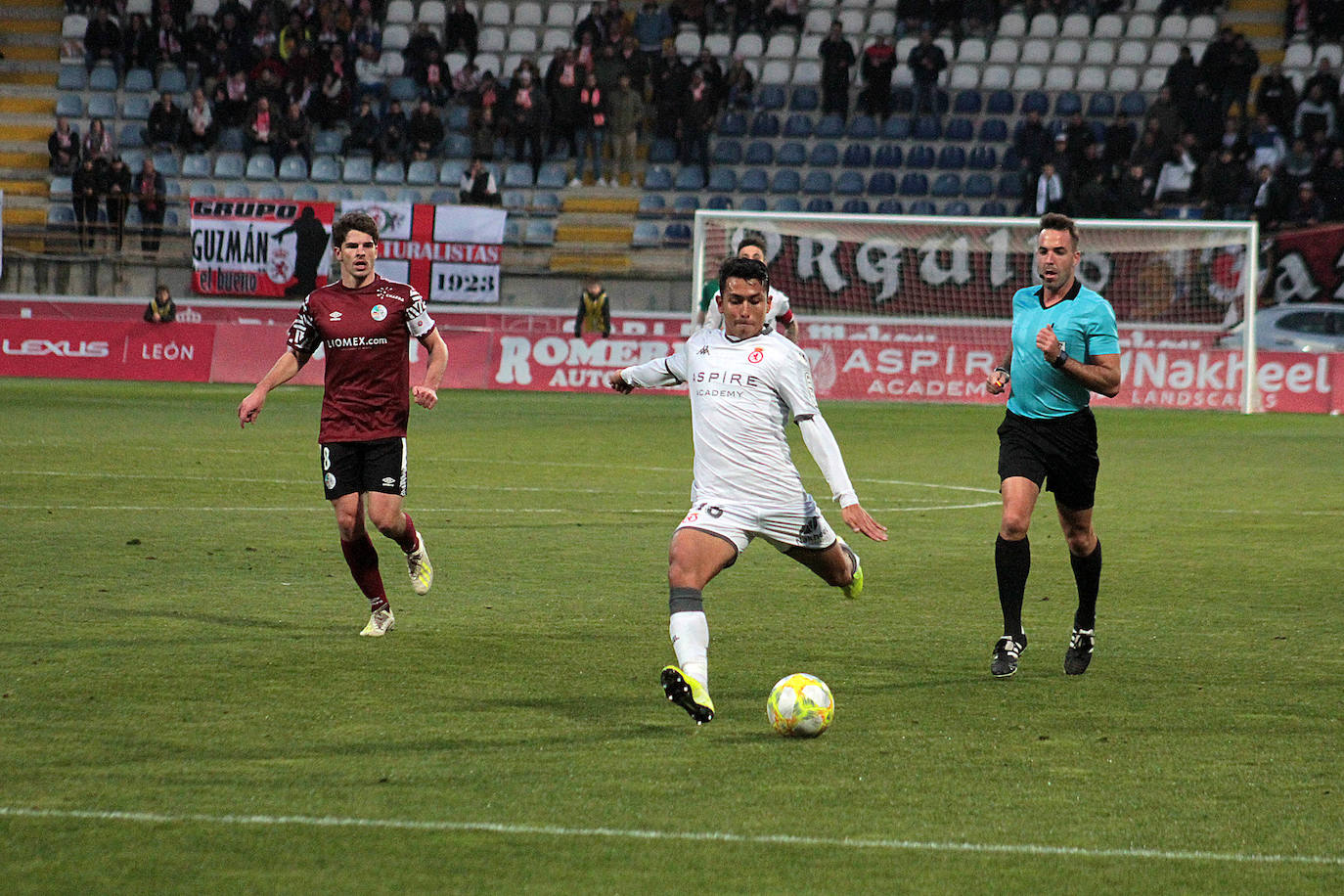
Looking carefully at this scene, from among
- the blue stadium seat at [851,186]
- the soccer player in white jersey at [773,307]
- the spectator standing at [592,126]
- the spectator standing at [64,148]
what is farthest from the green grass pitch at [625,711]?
the spectator standing at [64,148]

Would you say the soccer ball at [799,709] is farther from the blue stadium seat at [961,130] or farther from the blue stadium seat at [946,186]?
the blue stadium seat at [961,130]

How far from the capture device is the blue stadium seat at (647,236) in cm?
3241

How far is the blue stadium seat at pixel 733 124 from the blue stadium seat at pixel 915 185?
3.52 meters

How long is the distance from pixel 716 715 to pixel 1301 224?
84.3 feet

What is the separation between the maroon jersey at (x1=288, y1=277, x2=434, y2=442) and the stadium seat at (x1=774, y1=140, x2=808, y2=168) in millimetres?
25802

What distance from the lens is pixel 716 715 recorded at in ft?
21.1

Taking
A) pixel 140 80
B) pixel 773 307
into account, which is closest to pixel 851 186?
pixel 140 80

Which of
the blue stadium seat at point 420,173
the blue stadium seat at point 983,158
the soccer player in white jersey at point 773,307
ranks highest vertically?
the blue stadium seat at point 983,158

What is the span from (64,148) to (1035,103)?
18.3 m

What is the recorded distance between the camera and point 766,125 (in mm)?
33906

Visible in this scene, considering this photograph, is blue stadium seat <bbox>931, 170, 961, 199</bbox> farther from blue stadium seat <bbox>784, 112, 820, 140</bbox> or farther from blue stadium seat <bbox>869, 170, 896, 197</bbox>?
blue stadium seat <bbox>784, 112, 820, 140</bbox>

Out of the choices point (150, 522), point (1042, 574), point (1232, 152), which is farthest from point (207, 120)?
point (1042, 574)

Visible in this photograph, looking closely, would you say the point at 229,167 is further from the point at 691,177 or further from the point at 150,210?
the point at 691,177

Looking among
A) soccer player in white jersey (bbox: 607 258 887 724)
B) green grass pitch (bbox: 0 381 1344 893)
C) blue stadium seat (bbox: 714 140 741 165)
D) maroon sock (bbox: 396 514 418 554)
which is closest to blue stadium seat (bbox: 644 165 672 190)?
blue stadium seat (bbox: 714 140 741 165)
